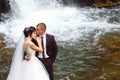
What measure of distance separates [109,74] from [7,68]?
9.30 ft

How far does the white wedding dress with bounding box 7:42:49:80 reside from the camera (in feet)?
19.2

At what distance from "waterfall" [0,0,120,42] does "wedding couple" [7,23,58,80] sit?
6.62m

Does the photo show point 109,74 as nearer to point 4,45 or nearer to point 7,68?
point 7,68

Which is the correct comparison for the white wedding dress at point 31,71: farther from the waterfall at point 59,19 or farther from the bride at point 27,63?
the waterfall at point 59,19

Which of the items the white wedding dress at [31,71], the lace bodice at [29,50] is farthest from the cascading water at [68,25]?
the lace bodice at [29,50]

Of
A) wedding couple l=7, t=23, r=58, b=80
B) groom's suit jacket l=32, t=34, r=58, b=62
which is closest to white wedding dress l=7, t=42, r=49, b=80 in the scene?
wedding couple l=7, t=23, r=58, b=80

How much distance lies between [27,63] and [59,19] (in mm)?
10626

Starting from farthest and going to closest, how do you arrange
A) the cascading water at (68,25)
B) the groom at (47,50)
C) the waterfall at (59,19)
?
1. the waterfall at (59,19)
2. the cascading water at (68,25)
3. the groom at (47,50)

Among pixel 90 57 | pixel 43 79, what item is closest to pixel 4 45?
pixel 90 57

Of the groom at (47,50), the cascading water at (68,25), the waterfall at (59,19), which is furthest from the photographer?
the waterfall at (59,19)

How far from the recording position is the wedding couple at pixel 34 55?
5707 millimetres

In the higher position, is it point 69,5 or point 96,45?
point 69,5

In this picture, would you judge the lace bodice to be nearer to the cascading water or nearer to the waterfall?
the cascading water

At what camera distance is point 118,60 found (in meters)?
9.46
